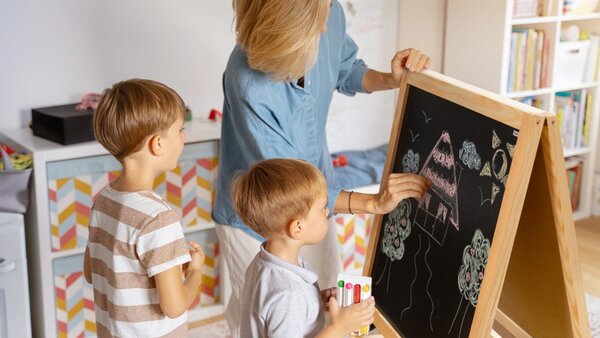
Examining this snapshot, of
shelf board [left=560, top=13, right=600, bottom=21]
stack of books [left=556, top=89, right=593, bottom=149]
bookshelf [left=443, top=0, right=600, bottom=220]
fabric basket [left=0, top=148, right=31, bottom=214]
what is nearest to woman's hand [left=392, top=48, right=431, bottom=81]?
fabric basket [left=0, top=148, right=31, bottom=214]

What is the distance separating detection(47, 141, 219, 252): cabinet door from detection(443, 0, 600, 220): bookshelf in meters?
1.41

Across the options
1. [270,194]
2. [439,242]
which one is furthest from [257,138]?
[439,242]

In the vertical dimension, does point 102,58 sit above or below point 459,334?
above

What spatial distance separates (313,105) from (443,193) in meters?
0.44

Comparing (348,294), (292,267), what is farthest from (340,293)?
(292,267)

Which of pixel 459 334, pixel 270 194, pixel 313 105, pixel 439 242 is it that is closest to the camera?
pixel 270 194

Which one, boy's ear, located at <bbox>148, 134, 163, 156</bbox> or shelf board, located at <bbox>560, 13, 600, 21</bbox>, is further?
shelf board, located at <bbox>560, 13, 600, 21</bbox>

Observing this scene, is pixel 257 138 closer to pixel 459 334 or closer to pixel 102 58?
pixel 459 334

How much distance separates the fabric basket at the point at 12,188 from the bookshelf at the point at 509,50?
210 cm

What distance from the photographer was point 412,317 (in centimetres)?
188

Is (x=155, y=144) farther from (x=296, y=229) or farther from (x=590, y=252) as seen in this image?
(x=590, y=252)

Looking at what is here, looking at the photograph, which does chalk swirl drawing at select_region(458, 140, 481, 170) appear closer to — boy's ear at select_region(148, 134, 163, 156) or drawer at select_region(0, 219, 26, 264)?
boy's ear at select_region(148, 134, 163, 156)

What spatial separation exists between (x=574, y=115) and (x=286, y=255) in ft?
9.59

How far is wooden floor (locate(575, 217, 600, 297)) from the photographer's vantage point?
11.4ft
